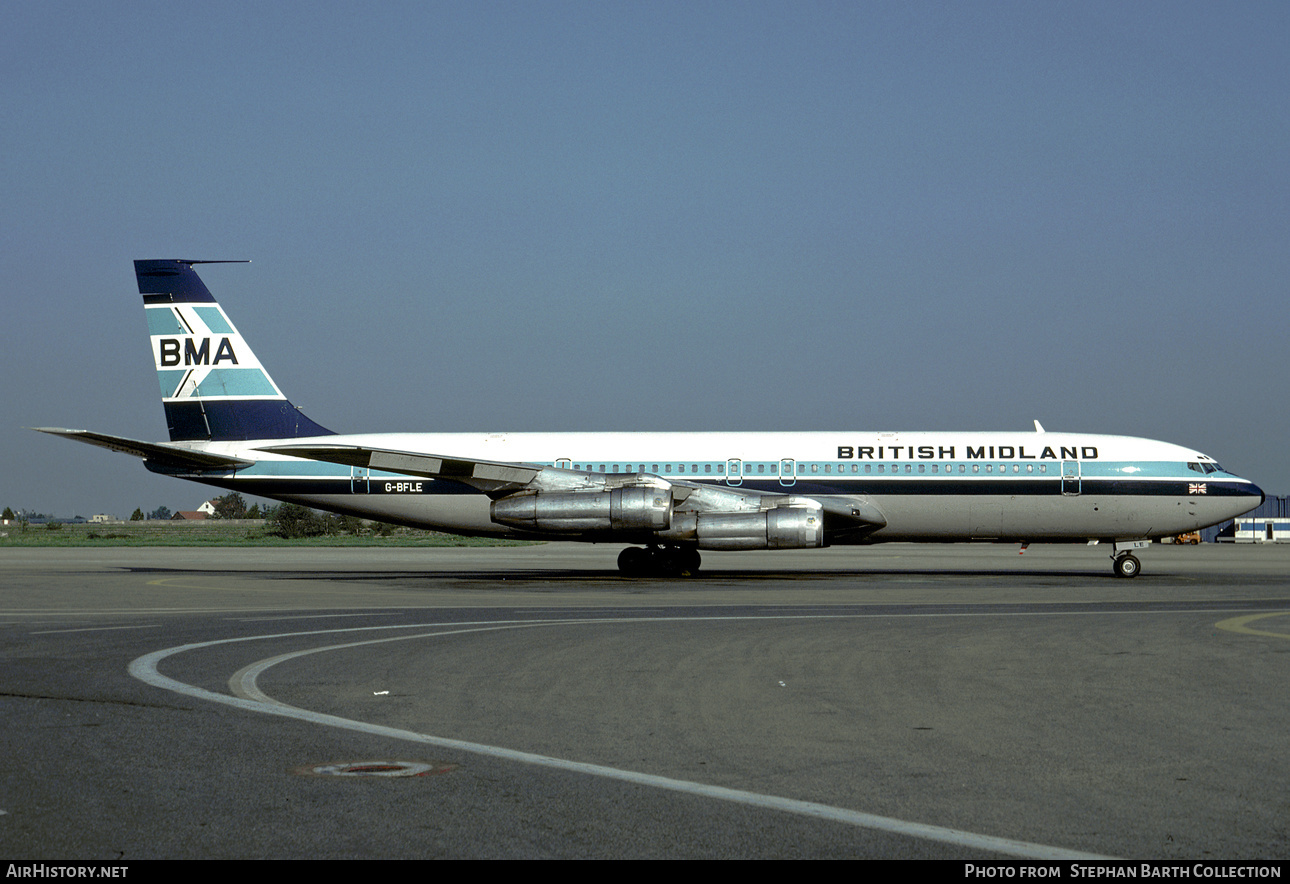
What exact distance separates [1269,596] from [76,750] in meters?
24.2

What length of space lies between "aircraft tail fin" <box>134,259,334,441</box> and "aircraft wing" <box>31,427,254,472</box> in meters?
1.34

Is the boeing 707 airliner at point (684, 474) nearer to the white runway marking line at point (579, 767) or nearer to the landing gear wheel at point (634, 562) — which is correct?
the landing gear wheel at point (634, 562)

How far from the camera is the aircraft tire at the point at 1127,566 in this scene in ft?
110

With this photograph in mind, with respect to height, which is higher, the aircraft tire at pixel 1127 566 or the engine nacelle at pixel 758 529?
the engine nacelle at pixel 758 529

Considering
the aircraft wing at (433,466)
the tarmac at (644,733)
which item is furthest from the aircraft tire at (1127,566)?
the aircraft wing at (433,466)

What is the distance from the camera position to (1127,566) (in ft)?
110

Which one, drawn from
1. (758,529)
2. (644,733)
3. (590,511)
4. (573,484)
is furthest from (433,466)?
(644,733)

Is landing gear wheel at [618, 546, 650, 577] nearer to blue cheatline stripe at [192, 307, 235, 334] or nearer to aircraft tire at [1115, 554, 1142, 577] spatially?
aircraft tire at [1115, 554, 1142, 577]

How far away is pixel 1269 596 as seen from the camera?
24.7 meters

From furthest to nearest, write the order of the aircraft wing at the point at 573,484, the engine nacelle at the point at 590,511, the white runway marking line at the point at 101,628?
the aircraft wing at the point at 573,484, the engine nacelle at the point at 590,511, the white runway marking line at the point at 101,628

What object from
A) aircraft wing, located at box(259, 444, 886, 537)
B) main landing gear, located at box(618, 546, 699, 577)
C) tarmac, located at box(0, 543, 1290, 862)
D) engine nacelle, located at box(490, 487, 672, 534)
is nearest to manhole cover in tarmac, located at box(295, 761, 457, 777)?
tarmac, located at box(0, 543, 1290, 862)

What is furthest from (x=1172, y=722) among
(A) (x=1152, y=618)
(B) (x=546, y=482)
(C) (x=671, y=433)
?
(C) (x=671, y=433)

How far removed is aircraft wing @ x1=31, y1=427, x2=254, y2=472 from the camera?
3141 centimetres

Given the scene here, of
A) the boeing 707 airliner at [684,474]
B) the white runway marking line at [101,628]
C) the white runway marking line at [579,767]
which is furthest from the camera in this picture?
the boeing 707 airliner at [684,474]
